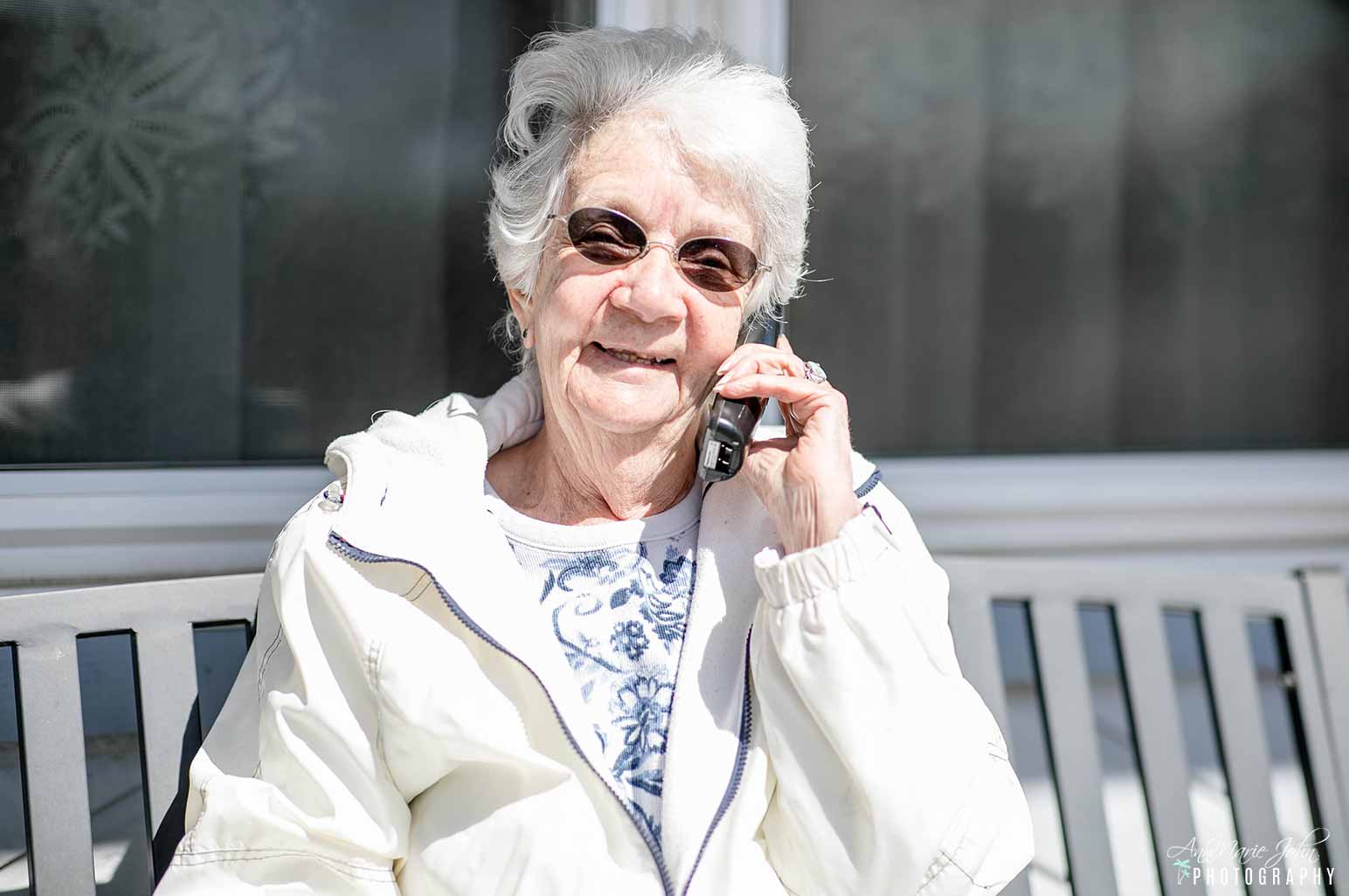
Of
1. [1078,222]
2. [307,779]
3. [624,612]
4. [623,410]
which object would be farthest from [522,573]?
[1078,222]

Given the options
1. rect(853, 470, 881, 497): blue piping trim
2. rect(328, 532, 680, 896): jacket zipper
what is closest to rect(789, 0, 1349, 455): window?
rect(853, 470, 881, 497): blue piping trim

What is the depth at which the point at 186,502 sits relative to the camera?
2209mm

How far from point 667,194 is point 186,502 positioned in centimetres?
132

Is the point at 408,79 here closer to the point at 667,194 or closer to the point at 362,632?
the point at 667,194

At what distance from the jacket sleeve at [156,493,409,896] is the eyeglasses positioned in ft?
1.87

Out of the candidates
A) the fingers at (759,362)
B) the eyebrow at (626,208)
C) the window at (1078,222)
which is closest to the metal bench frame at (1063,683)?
the fingers at (759,362)

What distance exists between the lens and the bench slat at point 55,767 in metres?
1.53

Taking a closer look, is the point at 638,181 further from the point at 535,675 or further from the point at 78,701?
the point at 78,701

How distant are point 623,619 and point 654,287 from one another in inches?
19.6

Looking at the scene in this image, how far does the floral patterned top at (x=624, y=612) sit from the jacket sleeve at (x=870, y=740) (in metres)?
0.17

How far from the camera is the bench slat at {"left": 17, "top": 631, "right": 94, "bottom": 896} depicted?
1.53 meters

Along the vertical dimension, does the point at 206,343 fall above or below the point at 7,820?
above

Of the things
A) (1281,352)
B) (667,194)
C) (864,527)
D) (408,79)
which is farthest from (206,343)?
(1281,352)

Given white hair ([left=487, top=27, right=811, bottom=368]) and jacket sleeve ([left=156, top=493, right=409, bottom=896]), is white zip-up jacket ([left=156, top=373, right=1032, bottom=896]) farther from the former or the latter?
white hair ([left=487, top=27, right=811, bottom=368])
